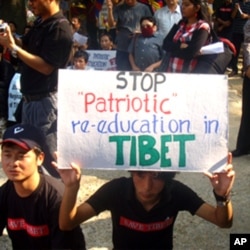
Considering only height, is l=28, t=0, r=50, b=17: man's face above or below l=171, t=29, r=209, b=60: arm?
above

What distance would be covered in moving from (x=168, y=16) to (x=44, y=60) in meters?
4.56

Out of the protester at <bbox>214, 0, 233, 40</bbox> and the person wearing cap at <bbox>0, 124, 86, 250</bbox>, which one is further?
the protester at <bbox>214, 0, 233, 40</bbox>

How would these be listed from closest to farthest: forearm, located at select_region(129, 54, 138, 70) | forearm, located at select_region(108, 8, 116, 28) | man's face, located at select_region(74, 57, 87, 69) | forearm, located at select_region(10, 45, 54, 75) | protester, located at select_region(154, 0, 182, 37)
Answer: forearm, located at select_region(10, 45, 54, 75) → man's face, located at select_region(74, 57, 87, 69) → forearm, located at select_region(129, 54, 138, 70) → protester, located at select_region(154, 0, 182, 37) → forearm, located at select_region(108, 8, 116, 28)

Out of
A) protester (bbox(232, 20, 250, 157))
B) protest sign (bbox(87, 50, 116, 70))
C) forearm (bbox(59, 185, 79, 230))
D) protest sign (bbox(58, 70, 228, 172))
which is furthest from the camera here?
protest sign (bbox(87, 50, 116, 70))

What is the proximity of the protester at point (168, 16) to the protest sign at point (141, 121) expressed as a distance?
5252mm

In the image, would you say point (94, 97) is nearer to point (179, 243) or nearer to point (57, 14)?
point (57, 14)

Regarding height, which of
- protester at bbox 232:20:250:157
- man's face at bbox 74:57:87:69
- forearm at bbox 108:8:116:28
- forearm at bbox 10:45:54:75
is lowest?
protester at bbox 232:20:250:157

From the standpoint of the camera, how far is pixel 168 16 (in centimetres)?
771

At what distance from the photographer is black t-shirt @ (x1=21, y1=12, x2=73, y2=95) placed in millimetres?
3424

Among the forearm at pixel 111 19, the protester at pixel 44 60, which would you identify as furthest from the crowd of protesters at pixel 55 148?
the forearm at pixel 111 19

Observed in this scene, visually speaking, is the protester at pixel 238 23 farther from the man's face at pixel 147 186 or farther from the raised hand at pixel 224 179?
the raised hand at pixel 224 179

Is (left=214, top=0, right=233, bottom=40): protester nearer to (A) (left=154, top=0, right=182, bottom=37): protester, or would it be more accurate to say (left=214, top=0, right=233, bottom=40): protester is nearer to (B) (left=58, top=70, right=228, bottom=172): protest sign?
(A) (left=154, top=0, right=182, bottom=37): protester

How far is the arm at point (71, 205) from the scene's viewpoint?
8.06 ft

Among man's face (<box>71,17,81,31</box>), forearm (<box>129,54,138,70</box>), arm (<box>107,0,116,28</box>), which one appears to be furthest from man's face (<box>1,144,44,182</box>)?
man's face (<box>71,17,81,31</box>)
